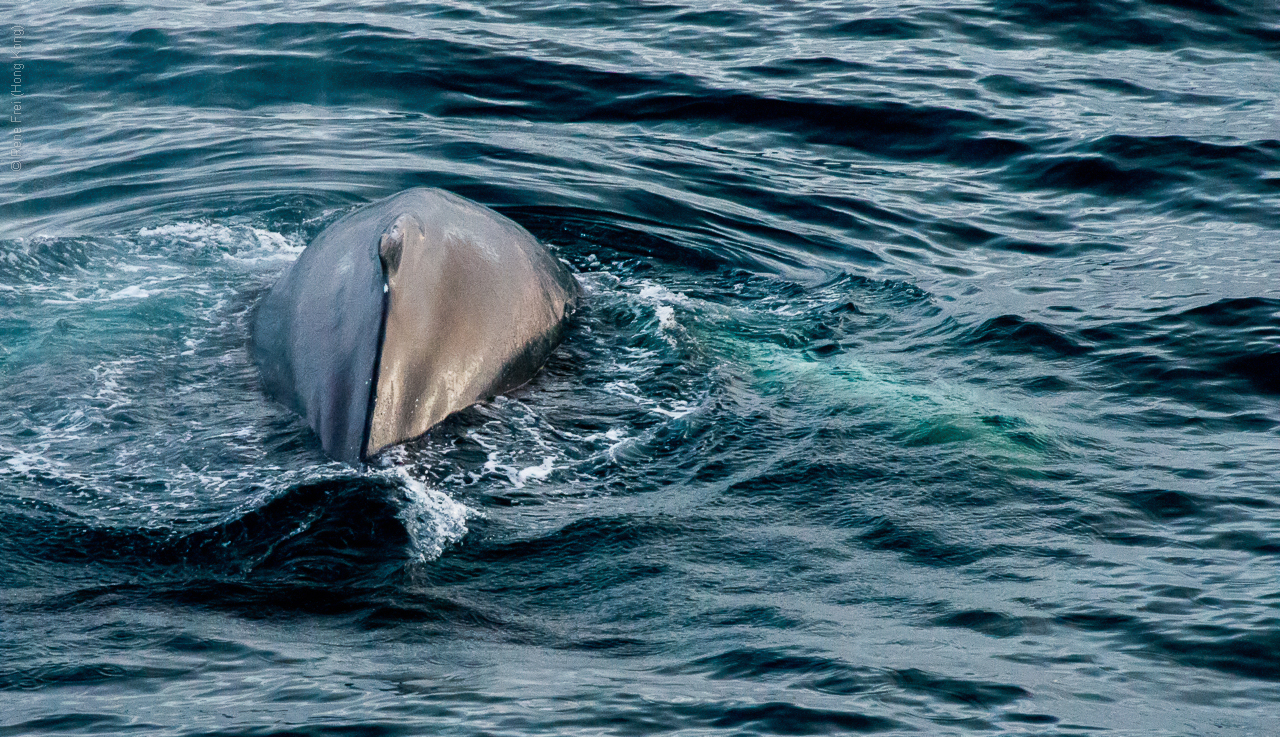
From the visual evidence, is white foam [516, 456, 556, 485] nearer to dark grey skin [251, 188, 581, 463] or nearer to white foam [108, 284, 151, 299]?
dark grey skin [251, 188, 581, 463]

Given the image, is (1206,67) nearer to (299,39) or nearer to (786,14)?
(786,14)

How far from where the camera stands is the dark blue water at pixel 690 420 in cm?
512

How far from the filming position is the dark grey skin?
668 cm

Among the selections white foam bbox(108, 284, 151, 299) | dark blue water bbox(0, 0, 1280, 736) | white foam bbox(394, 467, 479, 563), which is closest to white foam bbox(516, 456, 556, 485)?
dark blue water bbox(0, 0, 1280, 736)

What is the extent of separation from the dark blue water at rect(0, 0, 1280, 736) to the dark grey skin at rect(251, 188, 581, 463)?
0.70 ft

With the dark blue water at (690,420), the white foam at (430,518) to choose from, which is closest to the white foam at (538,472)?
the dark blue water at (690,420)

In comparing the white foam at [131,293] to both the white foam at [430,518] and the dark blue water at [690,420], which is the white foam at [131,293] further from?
the white foam at [430,518]

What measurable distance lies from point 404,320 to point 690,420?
1918 mm

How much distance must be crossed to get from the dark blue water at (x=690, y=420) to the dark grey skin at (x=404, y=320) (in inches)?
8.4

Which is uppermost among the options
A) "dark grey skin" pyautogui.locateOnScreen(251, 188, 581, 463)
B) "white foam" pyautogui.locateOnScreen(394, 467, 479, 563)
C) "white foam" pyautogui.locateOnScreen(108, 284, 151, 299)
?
"dark grey skin" pyautogui.locateOnScreen(251, 188, 581, 463)

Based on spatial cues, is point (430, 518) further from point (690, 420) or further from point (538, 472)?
point (690, 420)

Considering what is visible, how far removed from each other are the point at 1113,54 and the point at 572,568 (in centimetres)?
1403

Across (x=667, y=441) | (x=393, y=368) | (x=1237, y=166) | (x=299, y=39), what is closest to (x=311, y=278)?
(x=393, y=368)

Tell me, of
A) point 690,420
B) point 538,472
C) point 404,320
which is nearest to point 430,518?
point 538,472
